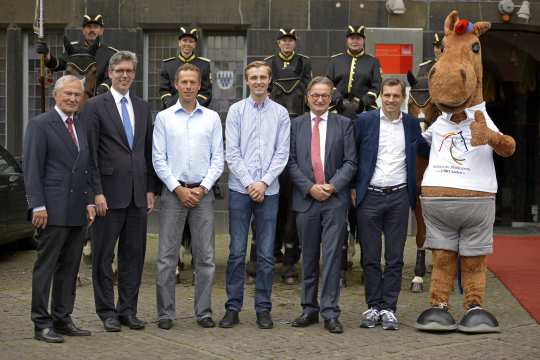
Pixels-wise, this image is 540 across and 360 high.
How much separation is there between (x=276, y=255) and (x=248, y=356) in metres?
3.99

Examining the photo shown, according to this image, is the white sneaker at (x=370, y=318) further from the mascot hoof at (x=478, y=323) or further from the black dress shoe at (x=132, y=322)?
the black dress shoe at (x=132, y=322)

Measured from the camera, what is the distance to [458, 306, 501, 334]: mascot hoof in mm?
8141

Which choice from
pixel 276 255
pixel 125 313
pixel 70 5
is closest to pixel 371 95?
pixel 276 255

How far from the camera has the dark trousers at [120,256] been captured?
26.8 ft

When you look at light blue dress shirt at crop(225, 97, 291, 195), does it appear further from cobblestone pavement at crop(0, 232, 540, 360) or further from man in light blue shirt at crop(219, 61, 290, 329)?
cobblestone pavement at crop(0, 232, 540, 360)

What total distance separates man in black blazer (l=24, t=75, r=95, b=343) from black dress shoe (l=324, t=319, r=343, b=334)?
1920 millimetres

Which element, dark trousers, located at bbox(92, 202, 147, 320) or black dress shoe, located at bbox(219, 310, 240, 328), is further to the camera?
black dress shoe, located at bbox(219, 310, 240, 328)

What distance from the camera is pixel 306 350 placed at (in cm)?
755

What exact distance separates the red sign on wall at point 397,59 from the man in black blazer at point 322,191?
19.8 ft

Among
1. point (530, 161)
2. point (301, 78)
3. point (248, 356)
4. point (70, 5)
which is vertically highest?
point (70, 5)

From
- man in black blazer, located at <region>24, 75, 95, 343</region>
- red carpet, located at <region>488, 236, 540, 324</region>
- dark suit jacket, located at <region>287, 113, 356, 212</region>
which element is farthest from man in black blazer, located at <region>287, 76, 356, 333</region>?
red carpet, located at <region>488, 236, 540, 324</region>

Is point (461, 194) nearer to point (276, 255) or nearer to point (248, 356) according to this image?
point (248, 356)

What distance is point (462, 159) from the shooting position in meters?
8.21

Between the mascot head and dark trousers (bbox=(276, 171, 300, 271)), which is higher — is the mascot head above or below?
above
